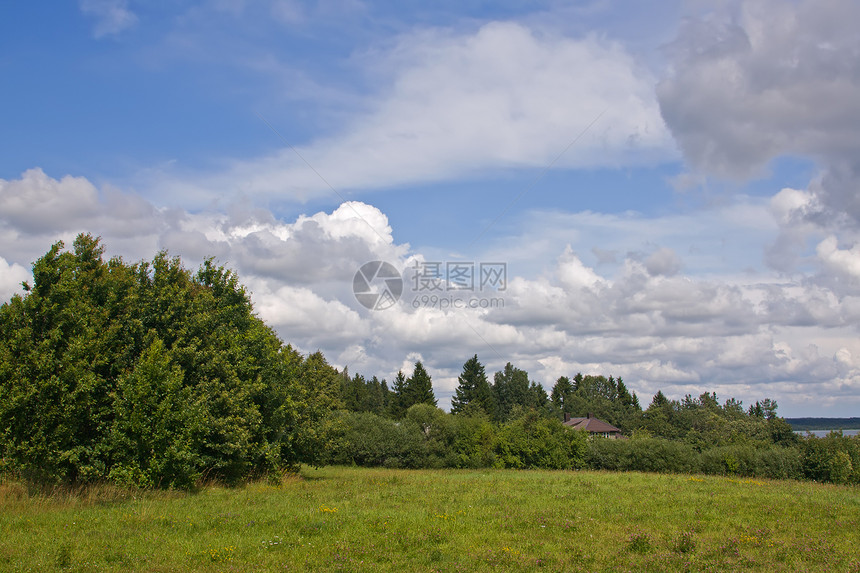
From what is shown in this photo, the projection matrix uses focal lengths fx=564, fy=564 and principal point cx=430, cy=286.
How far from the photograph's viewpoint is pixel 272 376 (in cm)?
3066

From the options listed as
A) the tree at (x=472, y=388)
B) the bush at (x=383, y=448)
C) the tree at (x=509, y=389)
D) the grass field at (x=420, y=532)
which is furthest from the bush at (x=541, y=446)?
the tree at (x=509, y=389)

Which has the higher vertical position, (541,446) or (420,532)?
(420,532)

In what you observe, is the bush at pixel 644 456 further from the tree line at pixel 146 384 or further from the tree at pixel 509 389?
the tree at pixel 509 389

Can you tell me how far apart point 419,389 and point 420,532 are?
94.5 meters

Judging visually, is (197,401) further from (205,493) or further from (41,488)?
(41,488)

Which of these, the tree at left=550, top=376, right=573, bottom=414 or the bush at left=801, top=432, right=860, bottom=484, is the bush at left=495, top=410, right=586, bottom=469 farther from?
the tree at left=550, top=376, right=573, bottom=414

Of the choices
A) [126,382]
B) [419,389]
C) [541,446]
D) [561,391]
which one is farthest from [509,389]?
[126,382]

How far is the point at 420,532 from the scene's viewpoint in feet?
46.8

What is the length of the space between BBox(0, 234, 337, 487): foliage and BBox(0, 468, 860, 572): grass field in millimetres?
1576

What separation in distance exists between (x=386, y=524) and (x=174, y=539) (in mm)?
5197

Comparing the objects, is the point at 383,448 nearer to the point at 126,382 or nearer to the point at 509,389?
the point at 126,382

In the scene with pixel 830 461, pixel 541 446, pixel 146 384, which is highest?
pixel 146 384

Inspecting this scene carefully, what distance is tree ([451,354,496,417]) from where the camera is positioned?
118500 mm

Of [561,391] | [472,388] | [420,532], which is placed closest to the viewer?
[420,532]
